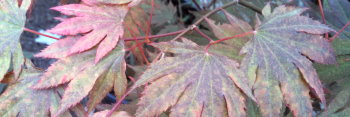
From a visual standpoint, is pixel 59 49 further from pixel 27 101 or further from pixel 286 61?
pixel 286 61

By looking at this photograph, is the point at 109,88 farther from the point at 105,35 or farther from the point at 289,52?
the point at 289,52

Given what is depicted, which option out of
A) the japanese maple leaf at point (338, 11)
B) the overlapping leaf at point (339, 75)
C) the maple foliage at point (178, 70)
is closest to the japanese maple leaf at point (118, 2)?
the maple foliage at point (178, 70)

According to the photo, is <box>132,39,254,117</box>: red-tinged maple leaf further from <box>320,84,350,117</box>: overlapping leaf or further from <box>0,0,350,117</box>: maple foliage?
<box>320,84,350,117</box>: overlapping leaf

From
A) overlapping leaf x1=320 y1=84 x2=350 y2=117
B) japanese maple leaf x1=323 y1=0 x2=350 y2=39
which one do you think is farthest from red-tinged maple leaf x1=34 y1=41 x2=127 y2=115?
japanese maple leaf x1=323 y1=0 x2=350 y2=39

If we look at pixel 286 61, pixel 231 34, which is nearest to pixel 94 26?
pixel 231 34

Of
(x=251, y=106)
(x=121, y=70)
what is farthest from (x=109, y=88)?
(x=251, y=106)

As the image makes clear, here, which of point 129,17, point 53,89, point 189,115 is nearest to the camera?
point 189,115
